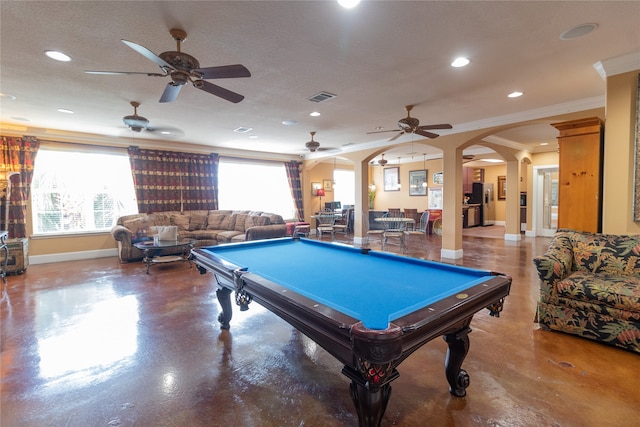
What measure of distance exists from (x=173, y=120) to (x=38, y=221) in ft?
11.5

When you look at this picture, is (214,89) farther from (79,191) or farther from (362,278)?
(79,191)

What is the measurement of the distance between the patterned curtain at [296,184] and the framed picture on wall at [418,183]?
4.28m

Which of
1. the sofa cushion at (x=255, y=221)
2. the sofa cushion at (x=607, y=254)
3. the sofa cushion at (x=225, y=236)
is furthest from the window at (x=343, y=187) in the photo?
the sofa cushion at (x=607, y=254)

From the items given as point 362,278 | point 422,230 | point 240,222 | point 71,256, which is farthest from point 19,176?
point 422,230

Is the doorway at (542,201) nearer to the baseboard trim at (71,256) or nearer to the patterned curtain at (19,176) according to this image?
the baseboard trim at (71,256)

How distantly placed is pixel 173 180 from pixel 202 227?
1317 millimetres

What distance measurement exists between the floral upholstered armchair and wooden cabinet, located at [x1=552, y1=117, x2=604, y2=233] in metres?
0.48

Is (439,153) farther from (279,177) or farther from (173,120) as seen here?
(173,120)

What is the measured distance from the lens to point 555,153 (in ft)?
27.1

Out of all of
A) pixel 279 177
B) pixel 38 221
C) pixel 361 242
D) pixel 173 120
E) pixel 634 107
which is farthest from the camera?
pixel 279 177

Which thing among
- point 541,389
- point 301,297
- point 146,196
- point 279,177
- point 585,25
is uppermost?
point 585,25

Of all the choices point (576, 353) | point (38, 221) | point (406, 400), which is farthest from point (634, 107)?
point (38, 221)

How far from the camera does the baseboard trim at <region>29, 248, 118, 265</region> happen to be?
18.4 feet

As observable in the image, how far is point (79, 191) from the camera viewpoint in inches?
240
